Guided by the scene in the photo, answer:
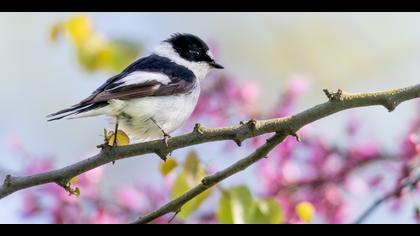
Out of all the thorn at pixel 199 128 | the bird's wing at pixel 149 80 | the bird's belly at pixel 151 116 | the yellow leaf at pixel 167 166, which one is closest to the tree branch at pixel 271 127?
the thorn at pixel 199 128

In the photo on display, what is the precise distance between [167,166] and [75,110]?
1.48 feet

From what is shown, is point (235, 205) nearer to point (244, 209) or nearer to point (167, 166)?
point (244, 209)

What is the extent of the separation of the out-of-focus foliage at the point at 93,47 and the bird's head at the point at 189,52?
0.46 metres

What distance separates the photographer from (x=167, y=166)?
2.57 meters

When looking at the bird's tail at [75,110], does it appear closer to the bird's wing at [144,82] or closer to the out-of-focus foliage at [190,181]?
the bird's wing at [144,82]

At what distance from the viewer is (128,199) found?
4.05 metres

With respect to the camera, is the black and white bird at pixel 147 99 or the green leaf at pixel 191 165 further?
the black and white bird at pixel 147 99

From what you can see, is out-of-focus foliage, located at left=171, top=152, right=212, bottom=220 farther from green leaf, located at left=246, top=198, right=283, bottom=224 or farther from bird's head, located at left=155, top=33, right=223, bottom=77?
bird's head, located at left=155, top=33, right=223, bottom=77

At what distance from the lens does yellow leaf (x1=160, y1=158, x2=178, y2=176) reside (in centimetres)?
256

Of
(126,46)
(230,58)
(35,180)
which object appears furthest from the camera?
(230,58)

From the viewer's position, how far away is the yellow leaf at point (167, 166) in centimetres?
256
